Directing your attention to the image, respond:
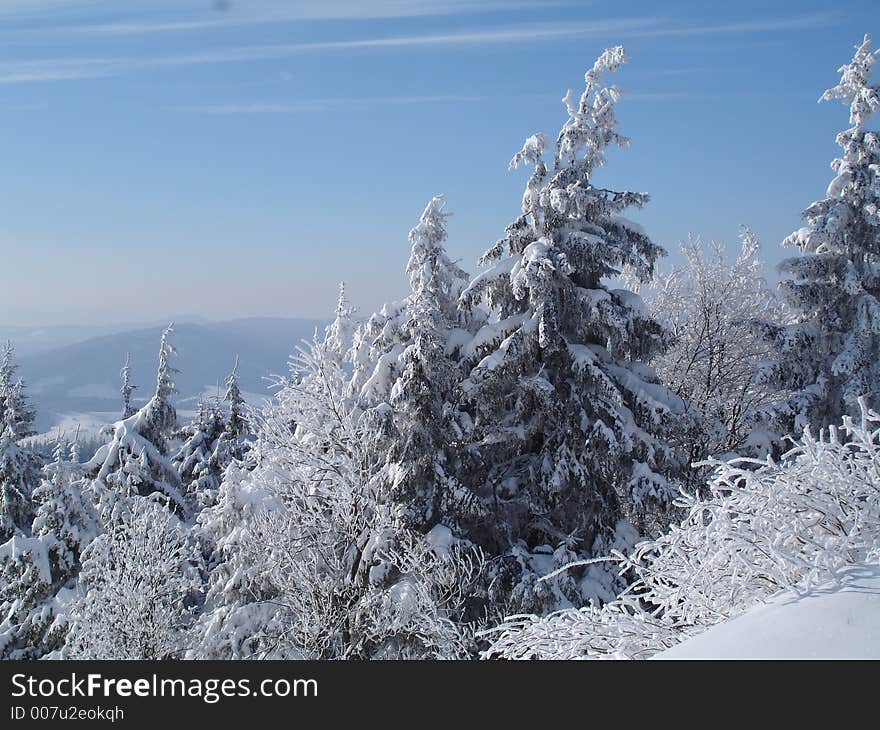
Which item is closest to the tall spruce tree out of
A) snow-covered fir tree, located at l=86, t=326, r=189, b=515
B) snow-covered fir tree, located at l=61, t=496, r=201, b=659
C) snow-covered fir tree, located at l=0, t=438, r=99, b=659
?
snow-covered fir tree, located at l=61, t=496, r=201, b=659

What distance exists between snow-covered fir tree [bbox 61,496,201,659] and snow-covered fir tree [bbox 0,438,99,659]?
157cm

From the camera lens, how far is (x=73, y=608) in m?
17.0

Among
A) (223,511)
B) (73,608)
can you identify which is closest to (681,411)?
A: (223,511)

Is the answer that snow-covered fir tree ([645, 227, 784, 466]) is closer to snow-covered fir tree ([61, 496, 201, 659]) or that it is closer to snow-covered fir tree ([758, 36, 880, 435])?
snow-covered fir tree ([758, 36, 880, 435])

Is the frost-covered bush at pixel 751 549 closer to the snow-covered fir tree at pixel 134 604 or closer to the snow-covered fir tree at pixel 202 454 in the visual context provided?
the snow-covered fir tree at pixel 134 604

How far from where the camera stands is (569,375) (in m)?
14.9

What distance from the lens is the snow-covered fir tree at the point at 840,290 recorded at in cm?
1633

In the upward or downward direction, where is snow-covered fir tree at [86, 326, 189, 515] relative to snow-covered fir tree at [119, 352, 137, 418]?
downward

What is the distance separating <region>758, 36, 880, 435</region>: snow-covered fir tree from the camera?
16328mm

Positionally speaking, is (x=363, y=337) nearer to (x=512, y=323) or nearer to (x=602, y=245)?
(x=512, y=323)

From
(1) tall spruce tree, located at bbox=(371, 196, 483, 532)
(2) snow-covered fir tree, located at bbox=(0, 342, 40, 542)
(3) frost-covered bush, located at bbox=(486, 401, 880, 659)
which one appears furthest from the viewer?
(2) snow-covered fir tree, located at bbox=(0, 342, 40, 542)

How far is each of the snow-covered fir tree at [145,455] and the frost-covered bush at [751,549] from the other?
1669 centimetres

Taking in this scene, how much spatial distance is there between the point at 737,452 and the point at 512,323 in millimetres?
7078

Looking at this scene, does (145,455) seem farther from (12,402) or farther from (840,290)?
(840,290)
